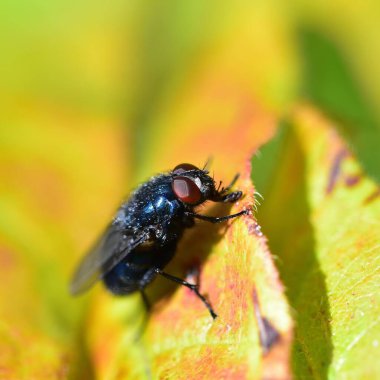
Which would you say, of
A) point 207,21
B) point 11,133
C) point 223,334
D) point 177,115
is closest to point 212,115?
point 177,115

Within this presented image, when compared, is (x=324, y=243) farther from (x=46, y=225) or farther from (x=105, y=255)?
(x=46, y=225)

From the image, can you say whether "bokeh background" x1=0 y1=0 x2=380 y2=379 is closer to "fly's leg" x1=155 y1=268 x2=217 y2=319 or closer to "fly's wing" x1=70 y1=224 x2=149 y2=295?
"fly's wing" x1=70 y1=224 x2=149 y2=295

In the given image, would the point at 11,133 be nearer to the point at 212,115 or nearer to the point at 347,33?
the point at 212,115

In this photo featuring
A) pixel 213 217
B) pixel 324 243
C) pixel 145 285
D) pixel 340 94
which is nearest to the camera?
pixel 324 243

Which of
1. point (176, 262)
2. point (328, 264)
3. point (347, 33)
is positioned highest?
point (347, 33)

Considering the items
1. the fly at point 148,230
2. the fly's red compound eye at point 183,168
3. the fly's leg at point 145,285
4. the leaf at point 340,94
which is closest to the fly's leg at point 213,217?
the fly at point 148,230

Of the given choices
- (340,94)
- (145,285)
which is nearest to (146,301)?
(145,285)
